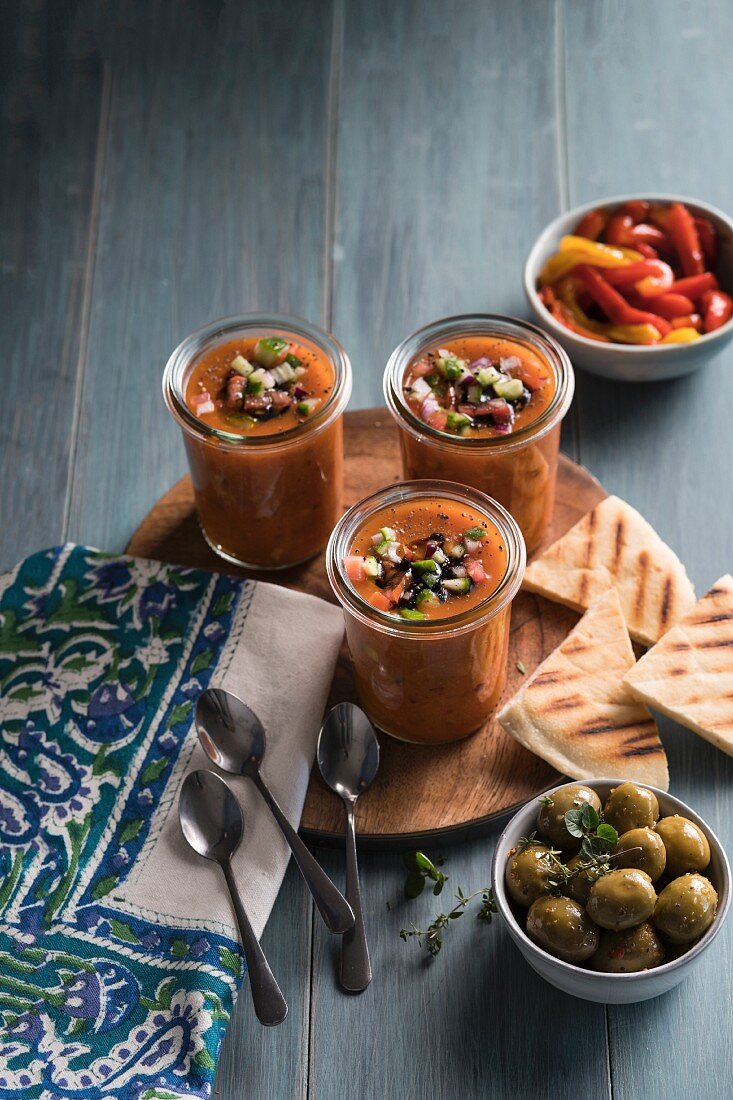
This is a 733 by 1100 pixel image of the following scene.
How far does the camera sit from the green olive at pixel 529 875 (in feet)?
9.28

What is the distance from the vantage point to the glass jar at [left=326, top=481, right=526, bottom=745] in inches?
120

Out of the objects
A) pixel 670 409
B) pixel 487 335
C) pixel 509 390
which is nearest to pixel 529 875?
pixel 509 390

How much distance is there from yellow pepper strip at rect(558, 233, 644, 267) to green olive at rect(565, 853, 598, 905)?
7.48ft

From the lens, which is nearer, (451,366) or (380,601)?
(380,601)

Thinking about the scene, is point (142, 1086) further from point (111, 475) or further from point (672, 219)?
point (672, 219)

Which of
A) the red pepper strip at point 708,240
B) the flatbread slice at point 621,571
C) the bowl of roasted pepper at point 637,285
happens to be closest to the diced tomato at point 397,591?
the flatbread slice at point 621,571

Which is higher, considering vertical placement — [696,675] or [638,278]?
[638,278]

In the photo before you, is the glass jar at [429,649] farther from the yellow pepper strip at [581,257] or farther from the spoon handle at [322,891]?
the yellow pepper strip at [581,257]

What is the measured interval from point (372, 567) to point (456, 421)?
0.54 metres

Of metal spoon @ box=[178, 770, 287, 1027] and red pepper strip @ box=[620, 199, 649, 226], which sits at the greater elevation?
red pepper strip @ box=[620, 199, 649, 226]

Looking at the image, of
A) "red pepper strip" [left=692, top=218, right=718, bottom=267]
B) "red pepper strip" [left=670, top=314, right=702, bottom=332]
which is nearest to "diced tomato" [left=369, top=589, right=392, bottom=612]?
"red pepper strip" [left=670, top=314, right=702, bottom=332]

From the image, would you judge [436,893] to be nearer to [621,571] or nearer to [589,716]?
[589,716]

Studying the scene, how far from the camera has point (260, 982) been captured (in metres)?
→ 2.95

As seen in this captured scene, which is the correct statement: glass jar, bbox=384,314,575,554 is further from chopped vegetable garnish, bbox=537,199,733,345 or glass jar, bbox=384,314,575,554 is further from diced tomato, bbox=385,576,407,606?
chopped vegetable garnish, bbox=537,199,733,345
